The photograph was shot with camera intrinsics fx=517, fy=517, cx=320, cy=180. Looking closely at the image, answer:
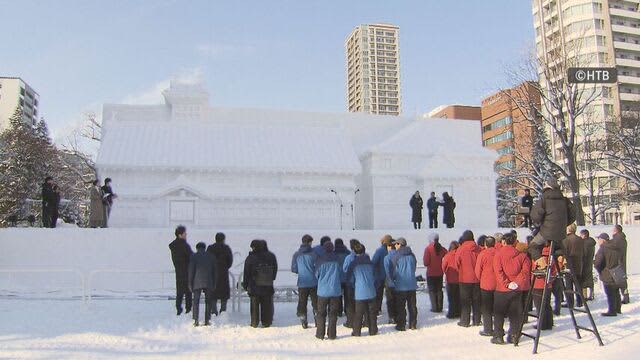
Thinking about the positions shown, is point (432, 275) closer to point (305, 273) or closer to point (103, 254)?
point (305, 273)

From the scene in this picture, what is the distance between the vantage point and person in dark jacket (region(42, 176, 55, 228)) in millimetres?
17109

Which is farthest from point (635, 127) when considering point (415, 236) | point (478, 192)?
point (415, 236)

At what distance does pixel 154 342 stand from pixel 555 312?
8.08 m

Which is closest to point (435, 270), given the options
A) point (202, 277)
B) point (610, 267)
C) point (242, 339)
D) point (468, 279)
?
point (468, 279)

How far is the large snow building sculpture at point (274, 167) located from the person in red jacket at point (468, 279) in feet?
49.5

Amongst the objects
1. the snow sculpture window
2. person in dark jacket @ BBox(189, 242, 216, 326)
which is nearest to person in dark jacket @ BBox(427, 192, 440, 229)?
the snow sculpture window

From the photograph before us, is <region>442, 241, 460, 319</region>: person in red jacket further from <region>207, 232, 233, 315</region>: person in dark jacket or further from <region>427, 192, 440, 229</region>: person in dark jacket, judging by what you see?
<region>427, 192, 440, 229</region>: person in dark jacket

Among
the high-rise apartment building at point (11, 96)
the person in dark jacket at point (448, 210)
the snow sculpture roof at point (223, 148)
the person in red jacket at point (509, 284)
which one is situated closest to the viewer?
the person in red jacket at point (509, 284)

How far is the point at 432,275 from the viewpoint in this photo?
37.3ft

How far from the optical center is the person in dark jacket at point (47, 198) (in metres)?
17.1

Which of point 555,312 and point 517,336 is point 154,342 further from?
point 555,312

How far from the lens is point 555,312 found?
10.9 m

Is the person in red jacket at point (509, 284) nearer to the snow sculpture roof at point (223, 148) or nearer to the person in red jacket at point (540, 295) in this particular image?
the person in red jacket at point (540, 295)

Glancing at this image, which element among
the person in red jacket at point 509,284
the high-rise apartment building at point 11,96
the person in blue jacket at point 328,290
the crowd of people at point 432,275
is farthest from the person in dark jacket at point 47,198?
the high-rise apartment building at point 11,96
